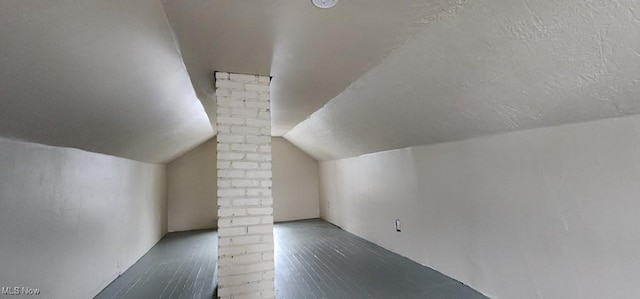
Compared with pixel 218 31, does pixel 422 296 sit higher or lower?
lower

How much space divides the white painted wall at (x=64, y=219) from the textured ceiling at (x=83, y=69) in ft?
0.59

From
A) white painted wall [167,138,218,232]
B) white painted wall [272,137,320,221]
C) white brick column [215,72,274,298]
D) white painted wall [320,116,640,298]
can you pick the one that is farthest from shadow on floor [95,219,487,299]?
white painted wall [272,137,320,221]

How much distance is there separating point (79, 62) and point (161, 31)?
47cm

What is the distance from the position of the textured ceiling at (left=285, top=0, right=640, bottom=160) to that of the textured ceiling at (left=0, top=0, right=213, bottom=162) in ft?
5.35

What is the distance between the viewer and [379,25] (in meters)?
1.69

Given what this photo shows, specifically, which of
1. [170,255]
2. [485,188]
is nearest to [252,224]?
[485,188]

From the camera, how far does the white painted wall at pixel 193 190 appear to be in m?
6.19

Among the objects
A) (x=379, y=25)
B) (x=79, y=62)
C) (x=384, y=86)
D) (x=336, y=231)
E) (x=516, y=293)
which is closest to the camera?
(x=79, y=62)

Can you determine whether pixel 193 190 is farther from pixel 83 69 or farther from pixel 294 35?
pixel 294 35

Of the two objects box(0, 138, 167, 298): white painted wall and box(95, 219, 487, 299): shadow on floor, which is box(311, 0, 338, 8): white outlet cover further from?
box(95, 219, 487, 299): shadow on floor

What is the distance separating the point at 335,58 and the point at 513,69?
120 cm

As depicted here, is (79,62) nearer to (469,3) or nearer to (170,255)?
(469,3)

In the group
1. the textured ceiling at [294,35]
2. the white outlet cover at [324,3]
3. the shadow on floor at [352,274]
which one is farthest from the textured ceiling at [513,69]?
the shadow on floor at [352,274]

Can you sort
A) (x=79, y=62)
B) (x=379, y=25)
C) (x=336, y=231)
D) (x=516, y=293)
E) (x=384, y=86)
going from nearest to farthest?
1. (x=79, y=62)
2. (x=379, y=25)
3. (x=516, y=293)
4. (x=384, y=86)
5. (x=336, y=231)
